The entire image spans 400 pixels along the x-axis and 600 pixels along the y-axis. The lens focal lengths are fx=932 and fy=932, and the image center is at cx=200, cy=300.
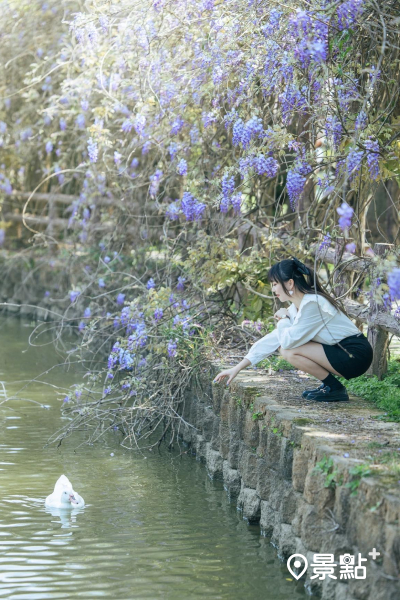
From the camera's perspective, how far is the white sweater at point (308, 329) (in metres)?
5.10

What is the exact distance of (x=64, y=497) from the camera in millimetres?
5113

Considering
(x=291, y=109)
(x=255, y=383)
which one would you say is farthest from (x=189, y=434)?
(x=291, y=109)

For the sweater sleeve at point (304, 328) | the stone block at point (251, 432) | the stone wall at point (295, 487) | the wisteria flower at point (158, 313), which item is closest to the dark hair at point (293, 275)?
the sweater sleeve at point (304, 328)

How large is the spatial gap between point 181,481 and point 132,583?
1.79 metres

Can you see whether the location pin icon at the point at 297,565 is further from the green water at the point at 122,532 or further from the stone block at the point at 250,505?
the stone block at the point at 250,505

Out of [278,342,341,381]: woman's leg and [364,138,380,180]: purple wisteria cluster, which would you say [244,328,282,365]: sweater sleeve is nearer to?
[278,342,341,381]: woman's leg

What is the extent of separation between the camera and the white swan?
5.11m

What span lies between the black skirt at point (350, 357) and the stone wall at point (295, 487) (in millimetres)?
403

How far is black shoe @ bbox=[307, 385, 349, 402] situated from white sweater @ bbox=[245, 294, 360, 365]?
0.26m

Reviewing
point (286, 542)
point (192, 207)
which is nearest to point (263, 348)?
point (286, 542)

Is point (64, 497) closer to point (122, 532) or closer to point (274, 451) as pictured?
point (122, 532)

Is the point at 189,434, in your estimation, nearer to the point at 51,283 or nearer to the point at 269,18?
the point at 269,18

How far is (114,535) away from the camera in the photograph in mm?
4777

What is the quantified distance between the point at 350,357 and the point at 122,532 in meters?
1.54
